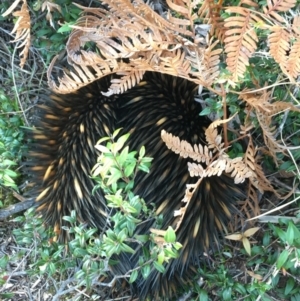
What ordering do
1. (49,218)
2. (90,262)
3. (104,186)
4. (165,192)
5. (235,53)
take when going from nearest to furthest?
(235,53) < (104,186) < (90,262) < (165,192) < (49,218)

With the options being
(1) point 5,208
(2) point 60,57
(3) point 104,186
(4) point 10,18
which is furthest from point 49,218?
(4) point 10,18

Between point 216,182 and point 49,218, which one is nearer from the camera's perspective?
point 216,182

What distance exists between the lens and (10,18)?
238 centimetres

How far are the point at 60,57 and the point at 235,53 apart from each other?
109 centimetres

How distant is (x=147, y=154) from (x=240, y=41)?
2.07 feet

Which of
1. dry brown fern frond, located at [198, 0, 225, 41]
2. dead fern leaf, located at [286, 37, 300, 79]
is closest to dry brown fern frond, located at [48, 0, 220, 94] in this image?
dry brown fern frond, located at [198, 0, 225, 41]

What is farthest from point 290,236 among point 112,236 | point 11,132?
point 11,132

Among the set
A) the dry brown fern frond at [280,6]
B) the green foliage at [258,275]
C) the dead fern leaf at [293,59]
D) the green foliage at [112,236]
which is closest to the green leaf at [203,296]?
the green foliage at [258,275]

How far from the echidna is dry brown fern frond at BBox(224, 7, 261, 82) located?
550mm

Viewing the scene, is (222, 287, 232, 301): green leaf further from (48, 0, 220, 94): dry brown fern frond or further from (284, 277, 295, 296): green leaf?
(48, 0, 220, 94): dry brown fern frond

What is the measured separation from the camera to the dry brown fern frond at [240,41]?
1.32 m

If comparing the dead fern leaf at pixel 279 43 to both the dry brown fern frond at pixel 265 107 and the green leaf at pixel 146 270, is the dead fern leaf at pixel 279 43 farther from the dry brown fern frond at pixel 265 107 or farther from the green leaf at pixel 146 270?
the green leaf at pixel 146 270

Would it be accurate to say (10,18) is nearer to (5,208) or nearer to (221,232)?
(5,208)

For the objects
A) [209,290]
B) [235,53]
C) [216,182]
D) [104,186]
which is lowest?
[209,290]
